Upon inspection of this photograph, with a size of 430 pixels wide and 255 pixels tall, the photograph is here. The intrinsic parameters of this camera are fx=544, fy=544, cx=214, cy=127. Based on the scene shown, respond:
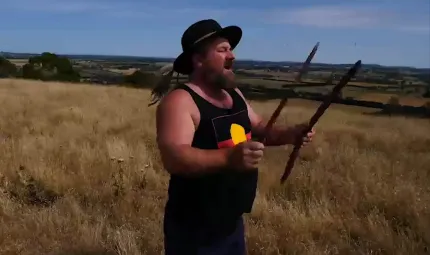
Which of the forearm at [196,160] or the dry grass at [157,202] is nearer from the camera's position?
the forearm at [196,160]

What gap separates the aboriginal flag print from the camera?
2.21m

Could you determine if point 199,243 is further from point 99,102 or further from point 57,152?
point 99,102

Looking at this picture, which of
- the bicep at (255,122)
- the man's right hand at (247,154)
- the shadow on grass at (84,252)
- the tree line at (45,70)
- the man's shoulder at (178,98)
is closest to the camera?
A: the man's right hand at (247,154)

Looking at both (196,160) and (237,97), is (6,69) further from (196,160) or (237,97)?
(196,160)

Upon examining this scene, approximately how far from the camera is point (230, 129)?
7.38 feet

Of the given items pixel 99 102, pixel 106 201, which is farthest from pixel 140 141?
pixel 99 102

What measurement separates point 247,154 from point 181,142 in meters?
0.28

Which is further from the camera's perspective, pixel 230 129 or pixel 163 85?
pixel 163 85

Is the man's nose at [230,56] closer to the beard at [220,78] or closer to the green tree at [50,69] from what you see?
the beard at [220,78]

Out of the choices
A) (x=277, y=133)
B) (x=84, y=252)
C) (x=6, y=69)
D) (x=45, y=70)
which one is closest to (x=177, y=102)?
(x=277, y=133)

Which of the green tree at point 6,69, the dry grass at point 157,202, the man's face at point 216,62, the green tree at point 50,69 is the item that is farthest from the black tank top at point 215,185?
Result: the green tree at point 6,69

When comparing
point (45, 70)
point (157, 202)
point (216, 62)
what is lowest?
point (45, 70)

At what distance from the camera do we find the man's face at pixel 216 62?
222 centimetres

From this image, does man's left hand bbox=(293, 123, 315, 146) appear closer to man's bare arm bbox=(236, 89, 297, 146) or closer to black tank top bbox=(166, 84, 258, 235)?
man's bare arm bbox=(236, 89, 297, 146)
